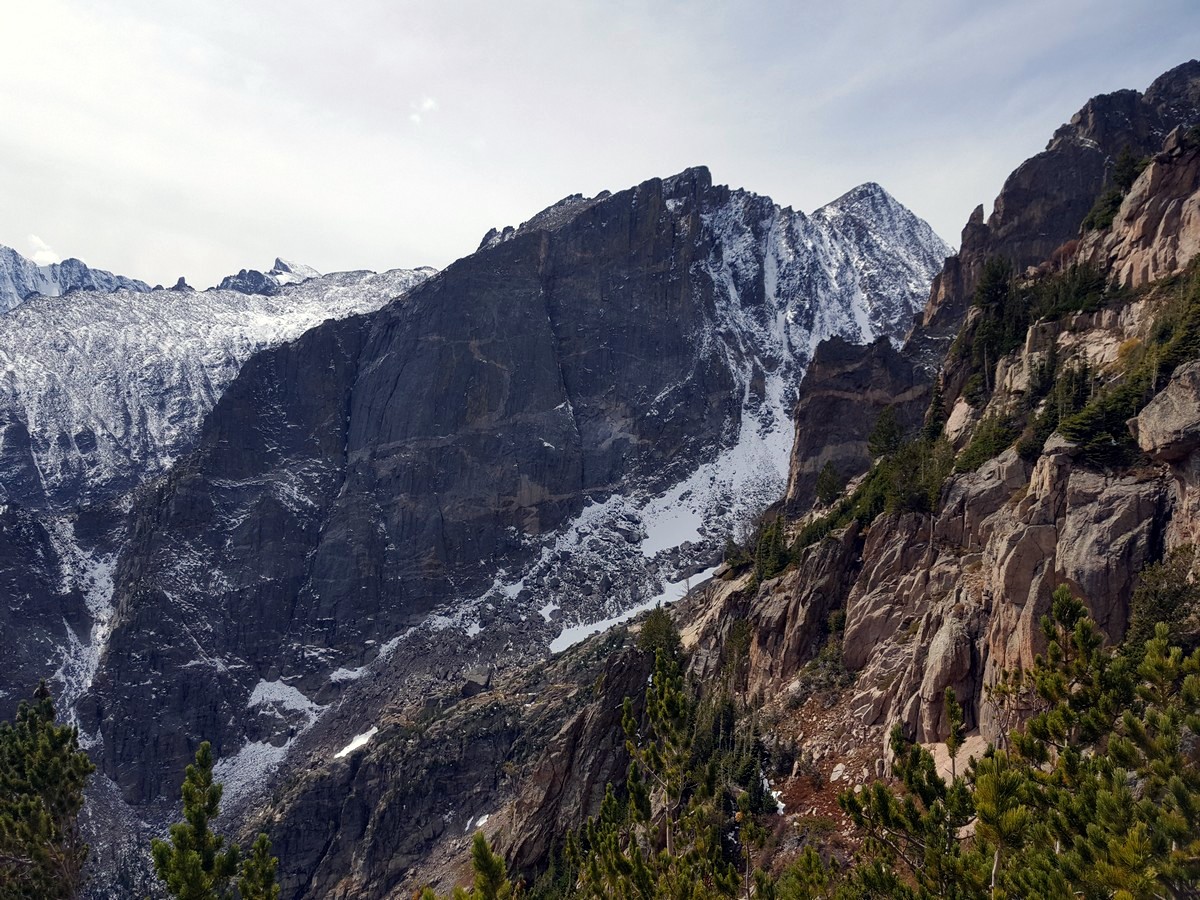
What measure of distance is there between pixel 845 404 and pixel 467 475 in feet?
260

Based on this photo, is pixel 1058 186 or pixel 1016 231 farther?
pixel 1016 231

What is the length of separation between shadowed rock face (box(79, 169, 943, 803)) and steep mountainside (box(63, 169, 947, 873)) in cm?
46

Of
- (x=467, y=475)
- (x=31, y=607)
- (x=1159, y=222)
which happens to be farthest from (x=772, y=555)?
(x=31, y=607)

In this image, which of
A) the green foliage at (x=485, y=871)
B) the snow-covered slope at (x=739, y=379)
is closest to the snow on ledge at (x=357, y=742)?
the snow-covered slope at (x=739, y=379)

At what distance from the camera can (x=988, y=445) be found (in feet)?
120

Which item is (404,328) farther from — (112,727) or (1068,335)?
(1068,335)

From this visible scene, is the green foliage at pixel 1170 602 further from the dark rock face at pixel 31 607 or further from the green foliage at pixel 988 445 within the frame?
the dark rock face at pixel 31 607

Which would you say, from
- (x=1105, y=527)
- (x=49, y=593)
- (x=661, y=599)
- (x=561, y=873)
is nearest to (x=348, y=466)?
(x=49, y=593)

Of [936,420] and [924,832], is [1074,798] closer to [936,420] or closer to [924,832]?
[924,832]

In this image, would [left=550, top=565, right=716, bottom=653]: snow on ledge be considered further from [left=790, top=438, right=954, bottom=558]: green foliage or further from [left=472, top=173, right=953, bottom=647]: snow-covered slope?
[left=790, top=438, right=954, bottom=558]: green foliage

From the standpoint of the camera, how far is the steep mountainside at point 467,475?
124188 mm

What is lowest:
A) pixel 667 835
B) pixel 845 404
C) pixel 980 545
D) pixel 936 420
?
pixel 667 835

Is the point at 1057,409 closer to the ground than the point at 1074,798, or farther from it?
farther from it

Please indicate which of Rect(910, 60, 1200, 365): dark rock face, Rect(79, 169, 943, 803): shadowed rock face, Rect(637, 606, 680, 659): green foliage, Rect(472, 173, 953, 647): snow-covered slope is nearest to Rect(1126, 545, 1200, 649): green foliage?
Rect(637, 606, 680, 659): green foliage
